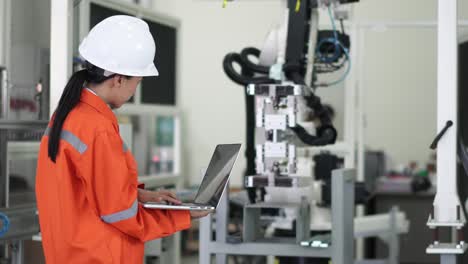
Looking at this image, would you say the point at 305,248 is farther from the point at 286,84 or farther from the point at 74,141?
the point at 74,141

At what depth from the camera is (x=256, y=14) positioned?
24.0 feet

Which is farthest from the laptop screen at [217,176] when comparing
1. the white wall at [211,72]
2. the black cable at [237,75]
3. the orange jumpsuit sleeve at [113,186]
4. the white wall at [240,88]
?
the white wall at [211,72]

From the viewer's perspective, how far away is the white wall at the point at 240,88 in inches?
268

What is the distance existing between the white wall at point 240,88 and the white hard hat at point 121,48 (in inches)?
172

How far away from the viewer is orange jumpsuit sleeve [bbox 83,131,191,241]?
1986 millimetres

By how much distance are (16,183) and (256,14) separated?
436cm

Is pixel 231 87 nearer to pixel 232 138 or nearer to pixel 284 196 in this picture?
pixel 232 138

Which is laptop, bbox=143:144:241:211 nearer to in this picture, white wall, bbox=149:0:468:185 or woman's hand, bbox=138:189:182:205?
woman's hand, bbox=138:189:182:205

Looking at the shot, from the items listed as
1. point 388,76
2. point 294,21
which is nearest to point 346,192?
point 294,21

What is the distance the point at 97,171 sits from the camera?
1.99 metres

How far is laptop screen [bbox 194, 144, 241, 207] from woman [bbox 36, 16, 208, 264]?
7 cm

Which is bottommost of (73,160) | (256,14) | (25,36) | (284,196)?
(284,196)

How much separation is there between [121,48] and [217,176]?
50 cm

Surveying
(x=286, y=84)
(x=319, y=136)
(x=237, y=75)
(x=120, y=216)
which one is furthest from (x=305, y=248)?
(x=120, y=216)
